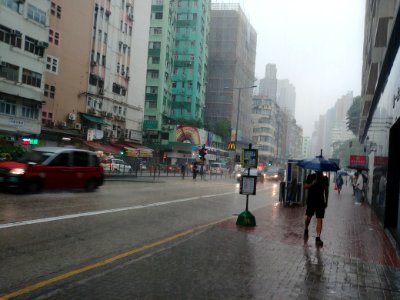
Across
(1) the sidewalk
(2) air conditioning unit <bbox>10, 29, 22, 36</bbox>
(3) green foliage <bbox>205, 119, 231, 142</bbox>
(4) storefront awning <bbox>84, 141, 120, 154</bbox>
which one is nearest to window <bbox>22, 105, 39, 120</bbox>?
(2) air conditioning unit <bbox>10, 29, 22, 36</bbox>

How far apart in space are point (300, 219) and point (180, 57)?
210 ft

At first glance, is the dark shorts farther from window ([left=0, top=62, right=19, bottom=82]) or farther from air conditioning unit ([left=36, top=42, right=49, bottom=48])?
air conditioning unit ([left=36, top=42, right=49, bottom=48])

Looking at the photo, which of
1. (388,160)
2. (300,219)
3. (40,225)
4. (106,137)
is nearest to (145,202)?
(300,219)

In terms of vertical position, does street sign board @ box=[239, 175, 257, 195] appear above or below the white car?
above

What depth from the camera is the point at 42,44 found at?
3588 centimetres

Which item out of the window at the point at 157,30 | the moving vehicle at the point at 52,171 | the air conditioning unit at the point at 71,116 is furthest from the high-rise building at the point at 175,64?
the moving vehicle at the point at 52,171

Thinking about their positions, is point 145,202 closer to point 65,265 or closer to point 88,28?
point 65,265

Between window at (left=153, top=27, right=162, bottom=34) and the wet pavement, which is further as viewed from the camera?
window at (left=153, top=27, right=162, bottom=34)

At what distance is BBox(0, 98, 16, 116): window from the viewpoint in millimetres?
33062

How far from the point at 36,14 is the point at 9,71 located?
5.91m

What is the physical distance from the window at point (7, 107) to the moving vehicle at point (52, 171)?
17741 mm

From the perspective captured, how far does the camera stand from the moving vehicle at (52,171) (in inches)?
602

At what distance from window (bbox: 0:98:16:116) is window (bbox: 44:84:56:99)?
18.3ft

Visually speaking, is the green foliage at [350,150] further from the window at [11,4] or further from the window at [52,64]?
the window at [11,4]
